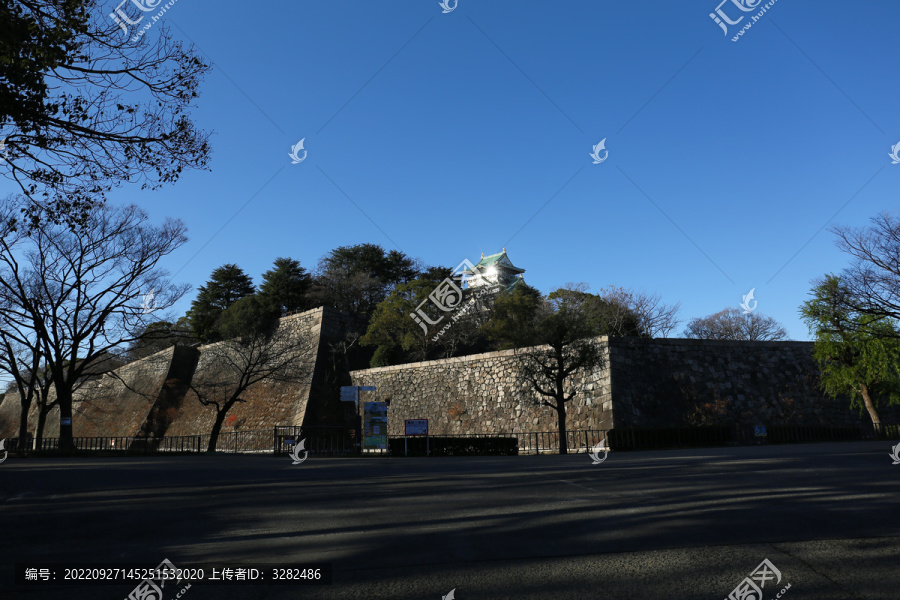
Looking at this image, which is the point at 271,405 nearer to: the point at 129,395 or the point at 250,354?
the point at 250,354

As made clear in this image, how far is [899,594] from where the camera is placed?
3.17m

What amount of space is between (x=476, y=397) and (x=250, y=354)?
13.5 metres

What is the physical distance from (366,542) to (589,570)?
1801 mm

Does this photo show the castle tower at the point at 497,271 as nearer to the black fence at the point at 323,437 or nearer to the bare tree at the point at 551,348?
the bare tree at the point at 551,348

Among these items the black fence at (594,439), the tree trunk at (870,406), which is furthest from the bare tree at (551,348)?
the tree trunk at (870,406)

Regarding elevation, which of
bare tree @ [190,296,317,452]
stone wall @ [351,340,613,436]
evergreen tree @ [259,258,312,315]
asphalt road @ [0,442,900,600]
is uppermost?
evergreen tree @ [259,258,312,315]

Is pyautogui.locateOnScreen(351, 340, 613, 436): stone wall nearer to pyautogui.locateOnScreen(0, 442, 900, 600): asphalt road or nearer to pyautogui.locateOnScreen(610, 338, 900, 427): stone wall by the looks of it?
pyautogui.locateOnScreen(610, 338, 900, 427): stone wall

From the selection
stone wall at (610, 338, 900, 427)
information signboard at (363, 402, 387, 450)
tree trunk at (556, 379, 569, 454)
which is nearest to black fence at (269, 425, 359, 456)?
information signboard at (363, 402, 387, 450)

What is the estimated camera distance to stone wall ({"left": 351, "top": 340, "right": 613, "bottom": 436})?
73.8 feet

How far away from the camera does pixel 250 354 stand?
31.2 meters

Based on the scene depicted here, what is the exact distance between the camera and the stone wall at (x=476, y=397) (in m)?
22.5

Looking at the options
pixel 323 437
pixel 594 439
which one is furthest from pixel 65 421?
pixel 594 439

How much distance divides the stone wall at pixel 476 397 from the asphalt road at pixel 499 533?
561 inches

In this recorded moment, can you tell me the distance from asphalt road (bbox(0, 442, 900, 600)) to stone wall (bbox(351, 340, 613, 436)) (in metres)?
14.3
